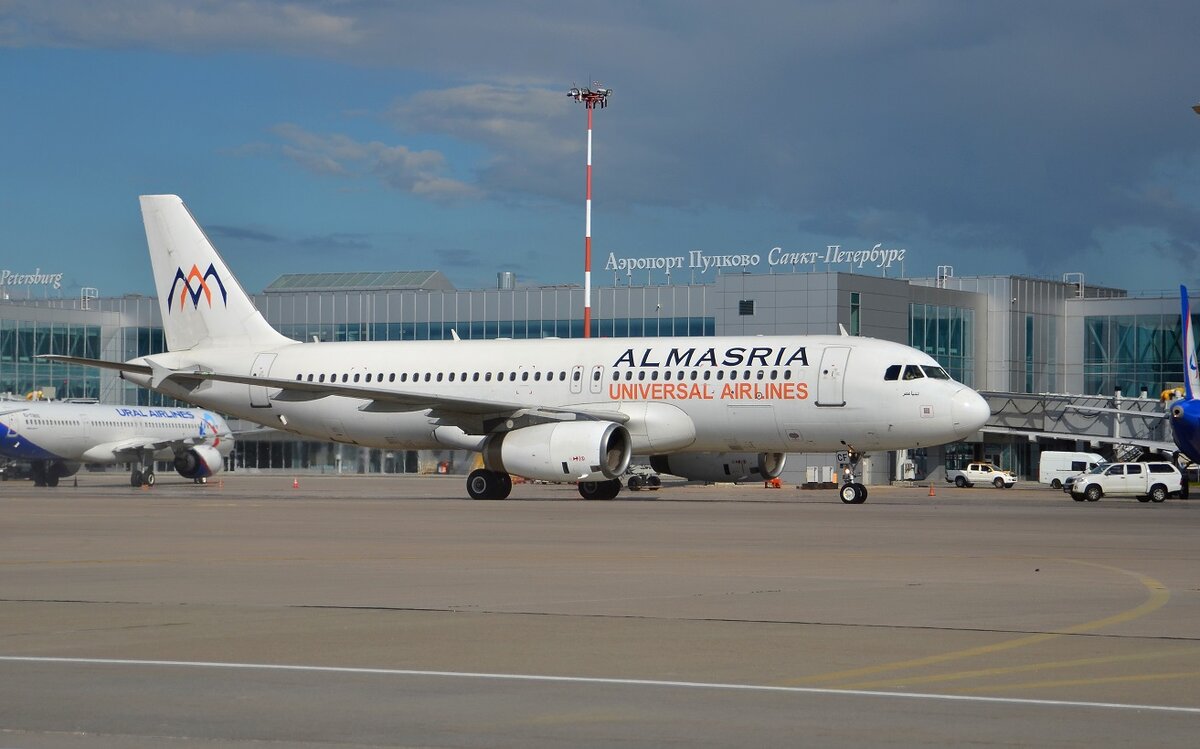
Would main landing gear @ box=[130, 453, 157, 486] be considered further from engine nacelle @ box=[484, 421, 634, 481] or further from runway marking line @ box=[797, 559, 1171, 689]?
runway marking line @ box=[797, 559, 1171, 689]

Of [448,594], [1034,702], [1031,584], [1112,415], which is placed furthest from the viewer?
[1112,415]

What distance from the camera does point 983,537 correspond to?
2548 centimetres

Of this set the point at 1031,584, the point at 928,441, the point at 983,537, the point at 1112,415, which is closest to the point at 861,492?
the point at 928,441

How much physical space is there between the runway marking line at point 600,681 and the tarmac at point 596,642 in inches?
1.5

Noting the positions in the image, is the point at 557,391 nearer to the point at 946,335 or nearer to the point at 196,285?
the point at 196,285

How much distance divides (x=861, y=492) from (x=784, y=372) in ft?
13.1

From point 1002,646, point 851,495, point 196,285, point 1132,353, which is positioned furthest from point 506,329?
point 1002,646

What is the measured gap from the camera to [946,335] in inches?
3784

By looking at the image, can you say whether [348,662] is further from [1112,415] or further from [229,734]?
[1112,415]

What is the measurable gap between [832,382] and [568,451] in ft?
22.4

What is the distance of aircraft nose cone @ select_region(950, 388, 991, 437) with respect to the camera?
3909 centimetres

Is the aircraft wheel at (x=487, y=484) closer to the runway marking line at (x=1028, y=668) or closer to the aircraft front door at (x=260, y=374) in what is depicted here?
the aircraft front door at (x=260, y=374)

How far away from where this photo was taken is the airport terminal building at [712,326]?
90.3 metres

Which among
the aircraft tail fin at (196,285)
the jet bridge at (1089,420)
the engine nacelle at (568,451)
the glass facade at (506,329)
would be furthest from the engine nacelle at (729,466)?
the glass facade at (506,329)
